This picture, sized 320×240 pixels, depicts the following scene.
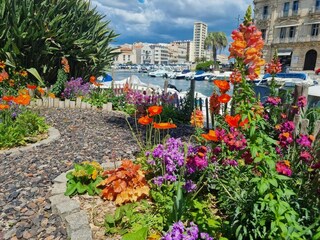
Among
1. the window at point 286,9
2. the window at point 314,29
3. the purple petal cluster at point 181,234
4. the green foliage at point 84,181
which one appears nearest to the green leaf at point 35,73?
the green foliage at point 84,181

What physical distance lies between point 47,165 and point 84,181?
0.85m

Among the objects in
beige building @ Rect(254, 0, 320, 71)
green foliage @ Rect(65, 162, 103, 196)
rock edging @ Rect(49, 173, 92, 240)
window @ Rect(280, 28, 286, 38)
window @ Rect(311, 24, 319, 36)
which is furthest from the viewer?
window @ Rect(280, 28, 286, 38)

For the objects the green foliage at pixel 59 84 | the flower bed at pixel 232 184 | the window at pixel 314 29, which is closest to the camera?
the flower bed at pixel 232 184

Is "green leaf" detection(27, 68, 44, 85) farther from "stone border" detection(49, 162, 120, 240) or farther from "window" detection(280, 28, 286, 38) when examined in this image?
"window" detection(280, 28, 286, 38)

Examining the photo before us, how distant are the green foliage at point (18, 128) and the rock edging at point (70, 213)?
166 centimetres

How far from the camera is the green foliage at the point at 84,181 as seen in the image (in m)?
2.61

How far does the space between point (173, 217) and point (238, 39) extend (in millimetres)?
1616

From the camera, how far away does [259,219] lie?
59.1 inches

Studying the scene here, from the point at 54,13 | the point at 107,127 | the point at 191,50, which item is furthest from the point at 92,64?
the point at 191,50

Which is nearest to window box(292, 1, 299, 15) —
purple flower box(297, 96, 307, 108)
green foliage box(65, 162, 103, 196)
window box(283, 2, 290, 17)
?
window box(283, 2, 290, 17)

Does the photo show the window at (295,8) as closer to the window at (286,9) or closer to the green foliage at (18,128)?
the window at (286,9)

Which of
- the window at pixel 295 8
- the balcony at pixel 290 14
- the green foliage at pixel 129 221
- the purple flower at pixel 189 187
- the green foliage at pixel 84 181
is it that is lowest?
the green foliage at pixel 129 221

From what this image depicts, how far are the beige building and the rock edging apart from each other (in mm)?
41247

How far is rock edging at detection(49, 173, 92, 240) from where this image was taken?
202 cm
